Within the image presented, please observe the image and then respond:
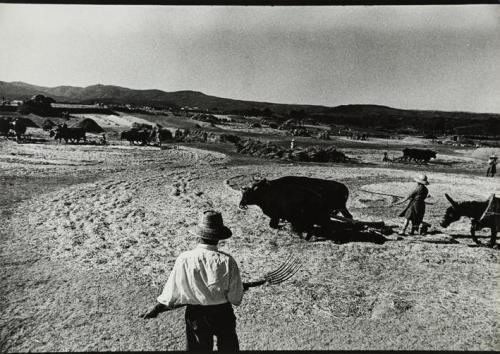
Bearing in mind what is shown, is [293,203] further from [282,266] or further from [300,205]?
[282,266]

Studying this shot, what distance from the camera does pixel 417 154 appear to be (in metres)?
17.5

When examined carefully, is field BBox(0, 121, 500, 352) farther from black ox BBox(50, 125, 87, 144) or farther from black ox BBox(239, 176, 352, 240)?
black ox BBox(50, 125, 87, 144)

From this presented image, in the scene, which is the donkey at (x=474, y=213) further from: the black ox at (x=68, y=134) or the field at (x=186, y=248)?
the black ox at (x=68, y=134)

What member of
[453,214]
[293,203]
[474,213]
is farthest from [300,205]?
[474,213]

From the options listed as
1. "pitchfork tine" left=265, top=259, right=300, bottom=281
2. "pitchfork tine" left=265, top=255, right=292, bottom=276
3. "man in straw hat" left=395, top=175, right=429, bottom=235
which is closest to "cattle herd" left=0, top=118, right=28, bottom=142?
"pitchfork tine" left=265, top=255, right=292, bottom=276

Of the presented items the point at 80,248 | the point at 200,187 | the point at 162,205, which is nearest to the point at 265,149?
the point at 200,187

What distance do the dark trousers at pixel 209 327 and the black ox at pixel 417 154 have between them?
15737 mm

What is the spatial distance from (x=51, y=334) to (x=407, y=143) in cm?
1931

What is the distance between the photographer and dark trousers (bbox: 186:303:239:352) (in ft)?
11.4

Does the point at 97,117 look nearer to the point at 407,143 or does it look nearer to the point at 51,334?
the point at 407,143

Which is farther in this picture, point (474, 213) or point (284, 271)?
point (474, 213)

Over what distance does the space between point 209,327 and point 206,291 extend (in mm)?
352

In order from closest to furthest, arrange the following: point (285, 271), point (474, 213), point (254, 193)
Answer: point (285, 271)
point (474, 213)
point (254, 193)

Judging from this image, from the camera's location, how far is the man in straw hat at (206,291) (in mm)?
3443
